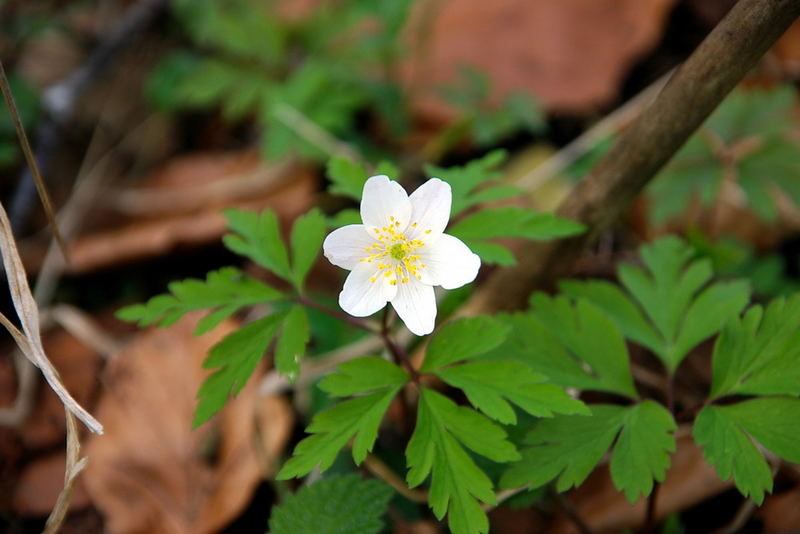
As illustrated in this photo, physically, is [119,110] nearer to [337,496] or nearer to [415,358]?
[415,358]

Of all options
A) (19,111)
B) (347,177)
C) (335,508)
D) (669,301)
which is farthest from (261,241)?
(19,111)

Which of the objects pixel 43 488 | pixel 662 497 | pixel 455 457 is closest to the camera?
pixel 455 457

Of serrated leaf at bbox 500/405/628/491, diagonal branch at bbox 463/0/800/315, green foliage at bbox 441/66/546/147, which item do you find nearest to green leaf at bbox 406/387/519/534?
serrated leaf at bbox 500/405/628/491

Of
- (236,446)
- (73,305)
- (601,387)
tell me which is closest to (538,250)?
(601,387)

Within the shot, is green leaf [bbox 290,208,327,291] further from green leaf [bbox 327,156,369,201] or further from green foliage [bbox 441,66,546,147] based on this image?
green foliage [bbox 441,66,546,147]

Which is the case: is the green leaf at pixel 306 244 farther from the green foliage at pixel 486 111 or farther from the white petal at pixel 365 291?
the green foliage at pixel 486 111

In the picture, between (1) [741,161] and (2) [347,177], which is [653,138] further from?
(1) [741,161]
